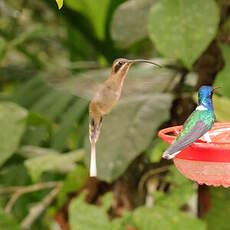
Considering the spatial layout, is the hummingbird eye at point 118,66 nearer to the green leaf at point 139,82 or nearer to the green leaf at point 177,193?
the green leaf at point 177,193

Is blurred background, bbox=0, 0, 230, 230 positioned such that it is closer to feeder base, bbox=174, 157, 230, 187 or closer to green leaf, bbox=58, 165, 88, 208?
green leaf, bbox=58, 165, 88, 208

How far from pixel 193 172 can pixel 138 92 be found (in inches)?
53.6

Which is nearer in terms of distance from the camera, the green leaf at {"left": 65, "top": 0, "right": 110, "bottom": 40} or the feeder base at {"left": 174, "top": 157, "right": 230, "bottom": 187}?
the feeder base at {"left": 174, "top": 157, "right": 230, "bottom": 187}

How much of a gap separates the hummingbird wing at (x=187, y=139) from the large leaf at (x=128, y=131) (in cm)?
115

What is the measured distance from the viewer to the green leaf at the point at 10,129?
83.0 inches

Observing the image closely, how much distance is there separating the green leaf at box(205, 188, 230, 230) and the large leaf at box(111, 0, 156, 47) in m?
0.62

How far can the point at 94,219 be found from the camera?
2.01 m

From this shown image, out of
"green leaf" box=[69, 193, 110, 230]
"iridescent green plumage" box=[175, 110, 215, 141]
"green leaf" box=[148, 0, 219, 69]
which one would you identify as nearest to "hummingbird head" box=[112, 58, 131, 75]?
"iridescent green plumage" box=[175, 110, 215, 141]

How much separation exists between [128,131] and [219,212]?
44 centimetres

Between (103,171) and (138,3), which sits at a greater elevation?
(138,3)

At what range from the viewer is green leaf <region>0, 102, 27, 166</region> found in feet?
6.92

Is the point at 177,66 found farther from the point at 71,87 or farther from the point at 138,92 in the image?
the point at 71,87

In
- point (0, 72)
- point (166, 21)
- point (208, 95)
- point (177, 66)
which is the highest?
point (208, 95)

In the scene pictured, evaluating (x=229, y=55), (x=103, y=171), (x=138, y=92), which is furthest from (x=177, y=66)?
(x=103, y=171)
